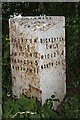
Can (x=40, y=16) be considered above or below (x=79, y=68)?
above

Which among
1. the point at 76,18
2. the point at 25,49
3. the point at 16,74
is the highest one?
the point at 76,18

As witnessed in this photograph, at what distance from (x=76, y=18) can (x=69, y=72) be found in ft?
1.23

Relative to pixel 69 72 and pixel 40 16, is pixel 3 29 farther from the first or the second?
pixel 69 72

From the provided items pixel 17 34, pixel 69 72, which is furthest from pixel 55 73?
pixel 17 34

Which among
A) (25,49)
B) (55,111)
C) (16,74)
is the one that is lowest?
(55,111)

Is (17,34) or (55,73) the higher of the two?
(17,34)

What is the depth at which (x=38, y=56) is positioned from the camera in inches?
109

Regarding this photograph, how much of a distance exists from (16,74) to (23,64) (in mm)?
90

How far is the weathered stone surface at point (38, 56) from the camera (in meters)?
2.75

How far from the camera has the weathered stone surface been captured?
108 inches

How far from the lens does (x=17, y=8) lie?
276cm

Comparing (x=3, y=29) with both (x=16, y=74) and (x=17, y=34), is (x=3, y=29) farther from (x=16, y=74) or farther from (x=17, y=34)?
(x=16, y=74)

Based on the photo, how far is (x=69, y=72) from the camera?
2855 mm

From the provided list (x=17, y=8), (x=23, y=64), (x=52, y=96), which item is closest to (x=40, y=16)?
(x=17, y=8)
